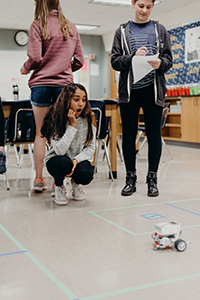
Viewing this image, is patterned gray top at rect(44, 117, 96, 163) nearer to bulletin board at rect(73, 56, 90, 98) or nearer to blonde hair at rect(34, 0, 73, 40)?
blonde hair at rect(34, 0, 73, 40)

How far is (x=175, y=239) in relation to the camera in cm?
173

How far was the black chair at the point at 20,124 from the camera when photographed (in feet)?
10.4

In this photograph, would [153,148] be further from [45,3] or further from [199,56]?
[199,56]

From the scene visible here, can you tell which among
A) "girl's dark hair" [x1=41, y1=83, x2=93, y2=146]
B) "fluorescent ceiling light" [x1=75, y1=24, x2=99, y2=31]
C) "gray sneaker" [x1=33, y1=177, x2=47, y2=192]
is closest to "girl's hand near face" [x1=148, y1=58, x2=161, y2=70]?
"girl's dark hair" [x1=41, y1=83, x2=93, y2=146]

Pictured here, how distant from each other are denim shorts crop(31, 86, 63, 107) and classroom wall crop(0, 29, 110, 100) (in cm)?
665

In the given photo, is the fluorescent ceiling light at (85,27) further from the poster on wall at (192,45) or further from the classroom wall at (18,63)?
the poster on wall at (192,45)

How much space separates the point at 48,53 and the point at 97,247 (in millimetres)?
1566

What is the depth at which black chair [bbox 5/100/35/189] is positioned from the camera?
10.4 feet

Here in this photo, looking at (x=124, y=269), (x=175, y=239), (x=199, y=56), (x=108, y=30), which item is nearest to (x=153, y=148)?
(x=175, y=239)

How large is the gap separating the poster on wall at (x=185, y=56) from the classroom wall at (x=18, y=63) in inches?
116

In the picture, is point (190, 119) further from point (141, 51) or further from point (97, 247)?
point (97, 247)

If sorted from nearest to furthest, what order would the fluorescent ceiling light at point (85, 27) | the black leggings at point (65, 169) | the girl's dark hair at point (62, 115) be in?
the black leggings at point (65, 169) → the girl's dark hair at point (62, 115) → the fluorescent ceiling light at point (85, 27)

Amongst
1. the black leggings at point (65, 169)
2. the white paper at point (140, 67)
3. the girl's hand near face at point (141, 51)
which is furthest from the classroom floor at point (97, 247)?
the girl's hand near face at point (141, 51)

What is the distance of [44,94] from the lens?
283 cm
